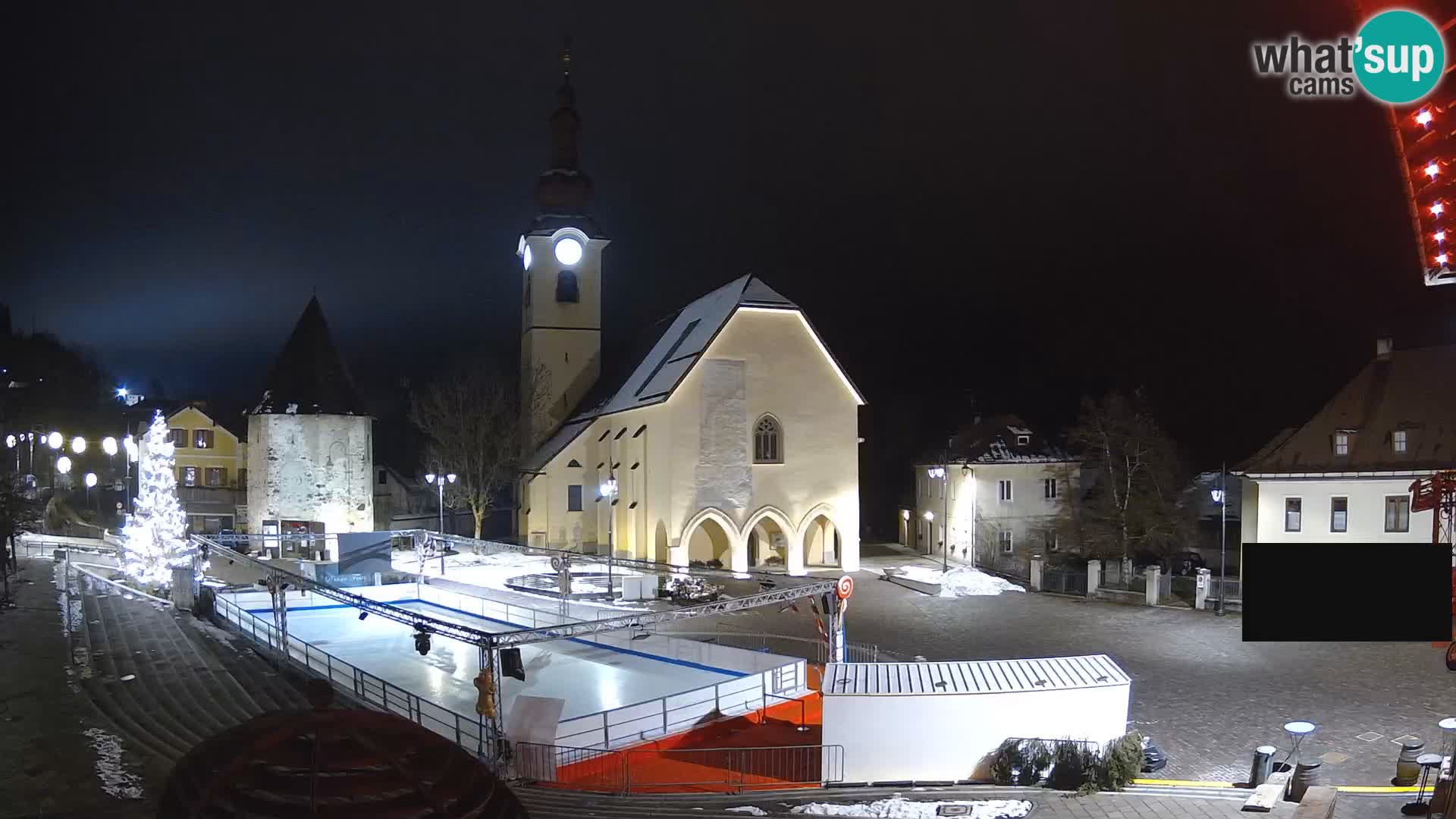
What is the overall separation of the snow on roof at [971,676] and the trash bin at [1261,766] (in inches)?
74.5

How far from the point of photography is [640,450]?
3772cm

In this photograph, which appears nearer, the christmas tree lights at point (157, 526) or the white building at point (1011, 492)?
the christmas tree lights at point (157, 526)

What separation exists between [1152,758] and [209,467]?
5475 centimetres

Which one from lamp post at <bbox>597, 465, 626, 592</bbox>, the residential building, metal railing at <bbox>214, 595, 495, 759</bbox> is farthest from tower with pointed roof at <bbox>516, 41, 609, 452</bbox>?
metal railing at <bbox>214, 595, 495, 759</bbox>

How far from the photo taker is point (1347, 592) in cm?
1022

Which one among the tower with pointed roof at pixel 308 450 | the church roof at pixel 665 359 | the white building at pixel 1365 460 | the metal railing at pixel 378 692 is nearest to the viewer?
the metal railing at pixel 378 692

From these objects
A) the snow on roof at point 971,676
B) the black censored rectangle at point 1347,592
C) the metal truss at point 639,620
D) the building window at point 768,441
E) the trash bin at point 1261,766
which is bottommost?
the trash bin at point 1261,766

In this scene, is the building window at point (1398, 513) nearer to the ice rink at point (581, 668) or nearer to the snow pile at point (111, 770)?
the ice rink at point (581, 668)

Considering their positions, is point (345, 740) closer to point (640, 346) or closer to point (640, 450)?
point (640, 450)

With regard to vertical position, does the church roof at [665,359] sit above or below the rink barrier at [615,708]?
above

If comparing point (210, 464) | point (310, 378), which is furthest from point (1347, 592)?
point (210, 464)

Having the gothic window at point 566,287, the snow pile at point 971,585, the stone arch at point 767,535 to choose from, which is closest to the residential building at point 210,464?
the gothic window at point 566,287

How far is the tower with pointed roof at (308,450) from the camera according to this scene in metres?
39.7

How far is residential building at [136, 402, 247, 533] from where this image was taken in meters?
53.0
